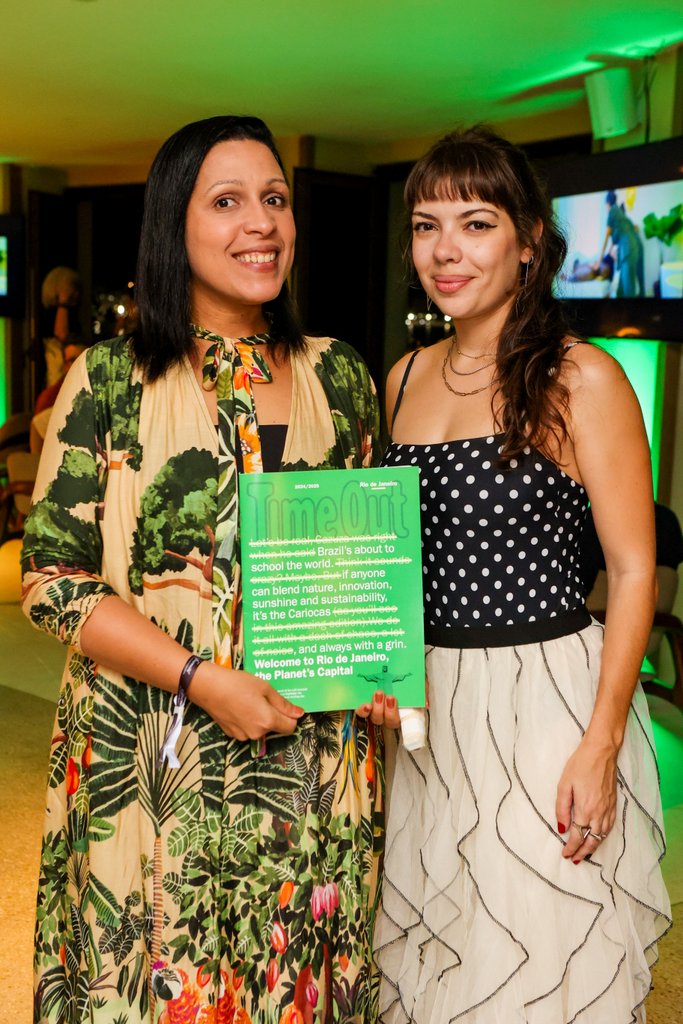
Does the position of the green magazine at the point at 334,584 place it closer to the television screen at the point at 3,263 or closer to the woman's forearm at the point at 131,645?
the woman's forearm at the point at 131,645

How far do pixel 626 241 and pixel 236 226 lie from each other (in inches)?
196

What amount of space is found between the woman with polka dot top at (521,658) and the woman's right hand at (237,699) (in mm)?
364

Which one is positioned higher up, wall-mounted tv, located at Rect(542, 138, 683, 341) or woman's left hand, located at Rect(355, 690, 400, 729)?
wall-mounted tv, located at Rect(542, 138, 683, 341)

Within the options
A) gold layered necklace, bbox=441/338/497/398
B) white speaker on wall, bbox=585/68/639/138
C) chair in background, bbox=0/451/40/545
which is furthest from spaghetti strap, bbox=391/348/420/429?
chair in background, bbox=0/451/40/545

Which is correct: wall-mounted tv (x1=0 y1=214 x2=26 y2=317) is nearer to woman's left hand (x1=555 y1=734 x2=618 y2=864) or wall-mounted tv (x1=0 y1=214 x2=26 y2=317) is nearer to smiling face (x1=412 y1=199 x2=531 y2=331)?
smiling face (x1=412 y1=199 x2=531 y2=331)

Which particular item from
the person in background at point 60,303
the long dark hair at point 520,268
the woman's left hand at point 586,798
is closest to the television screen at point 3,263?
the person in background at point 60,303

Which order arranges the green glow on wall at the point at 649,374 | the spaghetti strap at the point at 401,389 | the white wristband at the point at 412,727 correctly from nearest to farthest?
the white wristband at the point at 412,727, the spaghetti strap at the point at 401,389, the green glow on wall at the point at 649,374

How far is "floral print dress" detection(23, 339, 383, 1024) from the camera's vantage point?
1615 millimetres

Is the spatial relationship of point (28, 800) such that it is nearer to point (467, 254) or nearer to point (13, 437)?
point (467, 254)

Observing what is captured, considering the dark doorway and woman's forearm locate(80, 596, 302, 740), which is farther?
the dark doorway

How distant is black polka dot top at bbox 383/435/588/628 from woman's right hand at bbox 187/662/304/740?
384mm

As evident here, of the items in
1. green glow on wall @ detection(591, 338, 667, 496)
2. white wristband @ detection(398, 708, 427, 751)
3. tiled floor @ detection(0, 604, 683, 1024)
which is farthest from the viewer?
green glow on wall @ detection(591, 338, 667, 496)

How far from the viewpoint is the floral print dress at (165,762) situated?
1.62 meters

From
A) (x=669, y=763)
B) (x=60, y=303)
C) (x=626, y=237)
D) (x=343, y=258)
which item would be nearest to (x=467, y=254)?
(x=669, y=763)
